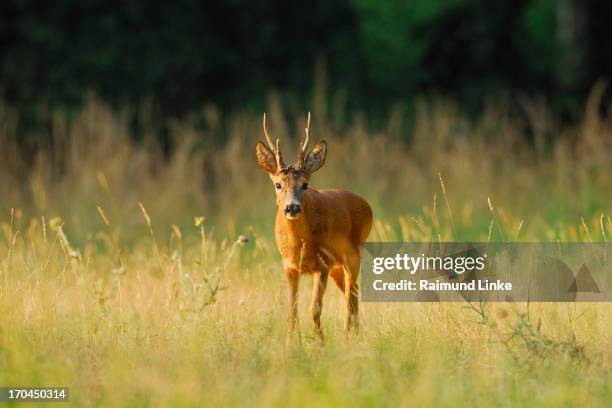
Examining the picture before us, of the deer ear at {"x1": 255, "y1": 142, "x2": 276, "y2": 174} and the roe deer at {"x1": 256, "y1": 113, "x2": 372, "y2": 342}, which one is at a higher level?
the deer ear at {"x1": 255, "y1": 142, "x2": 276, "y2": 174}

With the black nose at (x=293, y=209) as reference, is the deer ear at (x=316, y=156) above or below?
above

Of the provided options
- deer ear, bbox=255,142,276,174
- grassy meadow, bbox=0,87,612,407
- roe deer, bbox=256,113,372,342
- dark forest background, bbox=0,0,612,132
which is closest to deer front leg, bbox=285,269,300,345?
roe deer, bbox=256,113,372,342

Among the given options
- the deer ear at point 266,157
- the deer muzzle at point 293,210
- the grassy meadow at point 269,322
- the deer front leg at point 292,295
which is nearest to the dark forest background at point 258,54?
the grassy meadow at point 269,322

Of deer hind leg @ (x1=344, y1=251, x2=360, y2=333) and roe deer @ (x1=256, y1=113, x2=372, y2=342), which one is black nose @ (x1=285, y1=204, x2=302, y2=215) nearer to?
roe deer @ (x1=256, y1=113, x2=372, y2=342)

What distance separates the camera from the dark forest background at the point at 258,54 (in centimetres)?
1395

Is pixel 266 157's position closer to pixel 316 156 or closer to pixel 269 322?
pixel 316 156

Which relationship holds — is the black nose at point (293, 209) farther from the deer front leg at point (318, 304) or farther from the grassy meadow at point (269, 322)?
the deer front leg at point (318, 304)

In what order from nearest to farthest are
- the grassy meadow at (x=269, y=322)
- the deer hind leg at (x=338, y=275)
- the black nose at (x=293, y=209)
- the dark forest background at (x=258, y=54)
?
the grassy meadow at (x=269, y=322), the black nose at (x=293, y=209), the deer hind leg at (x=338, y=275), the dark forest background at (x=258, y=54)

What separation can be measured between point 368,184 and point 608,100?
4884 mm

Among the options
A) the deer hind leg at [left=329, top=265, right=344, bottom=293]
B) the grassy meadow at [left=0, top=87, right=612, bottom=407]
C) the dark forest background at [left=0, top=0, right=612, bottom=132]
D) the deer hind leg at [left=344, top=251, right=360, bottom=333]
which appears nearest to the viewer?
the grassy meadow at [left=0, top=87, right=612, bottom=407]

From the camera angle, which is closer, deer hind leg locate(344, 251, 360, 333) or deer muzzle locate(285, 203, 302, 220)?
deer muzzle locate(285, 203, 302, 220)

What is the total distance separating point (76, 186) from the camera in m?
10.1

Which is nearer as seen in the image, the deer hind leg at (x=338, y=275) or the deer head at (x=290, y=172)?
the deer head at (x=290, y=172)

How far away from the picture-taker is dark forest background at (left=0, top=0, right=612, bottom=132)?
14.0 m
